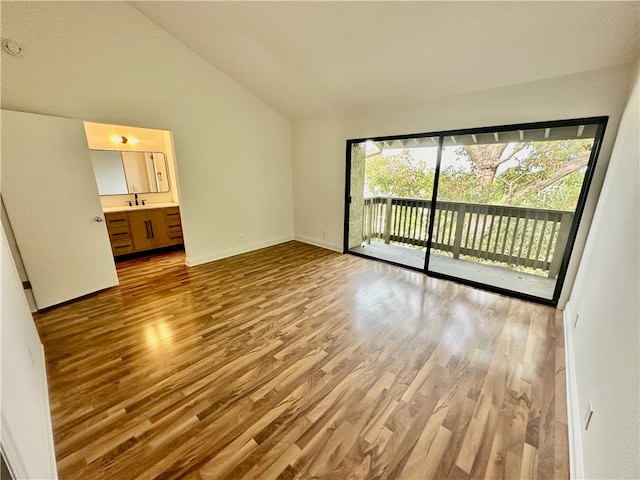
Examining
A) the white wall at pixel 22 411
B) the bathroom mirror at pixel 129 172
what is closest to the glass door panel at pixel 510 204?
the white wall at pixel 22 411

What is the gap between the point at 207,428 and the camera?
4.70 ft

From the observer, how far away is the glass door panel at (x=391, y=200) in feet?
14.2

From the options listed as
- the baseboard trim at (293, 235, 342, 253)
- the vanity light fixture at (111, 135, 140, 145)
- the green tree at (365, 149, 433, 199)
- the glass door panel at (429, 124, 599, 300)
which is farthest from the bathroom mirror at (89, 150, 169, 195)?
the glass door panel at (429, 124, 599, 300)

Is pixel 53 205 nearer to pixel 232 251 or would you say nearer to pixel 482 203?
pixel 232 251

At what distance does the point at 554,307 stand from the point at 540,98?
2.11 meters

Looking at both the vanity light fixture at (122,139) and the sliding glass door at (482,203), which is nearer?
the sliding glass door at (482,203)

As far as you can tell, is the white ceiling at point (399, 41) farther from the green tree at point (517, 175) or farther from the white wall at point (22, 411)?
the white wall at point (22, 411)

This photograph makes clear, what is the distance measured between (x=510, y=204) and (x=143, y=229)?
585 centimetres

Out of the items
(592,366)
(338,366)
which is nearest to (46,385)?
(338,366)

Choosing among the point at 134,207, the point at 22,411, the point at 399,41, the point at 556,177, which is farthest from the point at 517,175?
the point at 134,207

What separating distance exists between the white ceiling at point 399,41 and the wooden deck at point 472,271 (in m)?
Result: 2.28

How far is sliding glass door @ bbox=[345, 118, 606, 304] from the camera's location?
3328mm

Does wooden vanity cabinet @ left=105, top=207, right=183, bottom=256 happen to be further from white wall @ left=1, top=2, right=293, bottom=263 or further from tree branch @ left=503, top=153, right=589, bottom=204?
tree branch @ left=503, top=153, right=589, bottom=204

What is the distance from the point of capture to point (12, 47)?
225 cm
